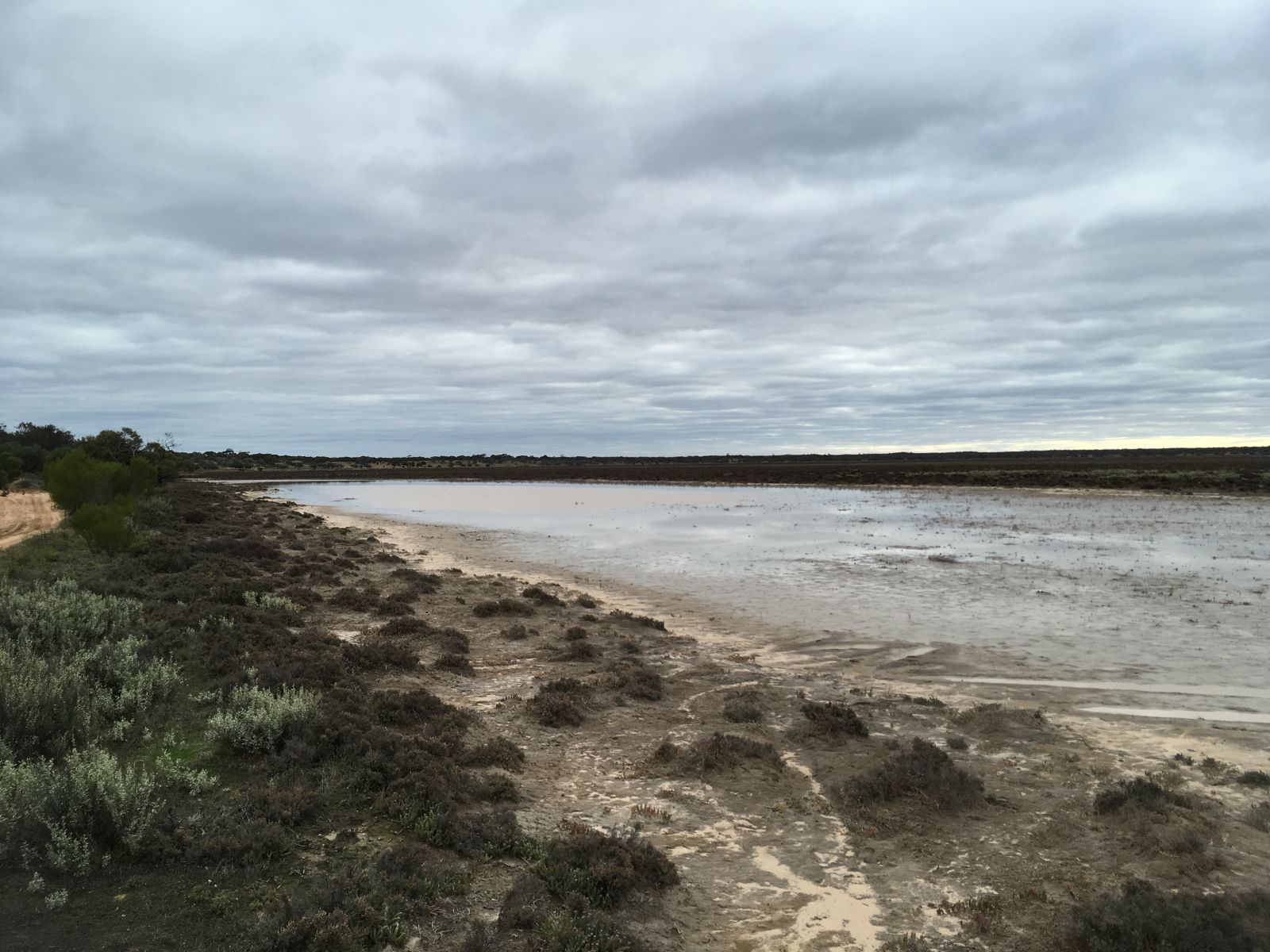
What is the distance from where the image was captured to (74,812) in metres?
5.45

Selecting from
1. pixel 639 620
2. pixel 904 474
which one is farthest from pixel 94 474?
pixel 904 474

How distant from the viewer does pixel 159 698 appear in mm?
8789

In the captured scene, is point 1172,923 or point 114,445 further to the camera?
point 114,445

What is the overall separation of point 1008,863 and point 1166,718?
5.54 meters

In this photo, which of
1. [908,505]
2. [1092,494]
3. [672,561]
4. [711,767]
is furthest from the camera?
[1092,494]

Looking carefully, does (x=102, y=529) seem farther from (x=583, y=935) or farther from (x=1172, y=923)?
(x=1172, y=923)

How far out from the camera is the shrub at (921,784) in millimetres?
7465

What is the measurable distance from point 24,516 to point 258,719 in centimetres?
3272

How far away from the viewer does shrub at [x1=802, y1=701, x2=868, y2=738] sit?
31.1 feet

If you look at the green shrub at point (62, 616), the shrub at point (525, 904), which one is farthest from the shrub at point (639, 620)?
the shrub at point (525, 904)

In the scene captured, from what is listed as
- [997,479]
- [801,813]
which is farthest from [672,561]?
[997,479]

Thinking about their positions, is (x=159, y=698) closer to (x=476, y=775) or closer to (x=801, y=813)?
(x=476, y=775)

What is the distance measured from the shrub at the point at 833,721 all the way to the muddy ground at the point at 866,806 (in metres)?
0.09

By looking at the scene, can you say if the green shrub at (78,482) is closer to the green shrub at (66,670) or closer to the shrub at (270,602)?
the shrub at (270,602)
